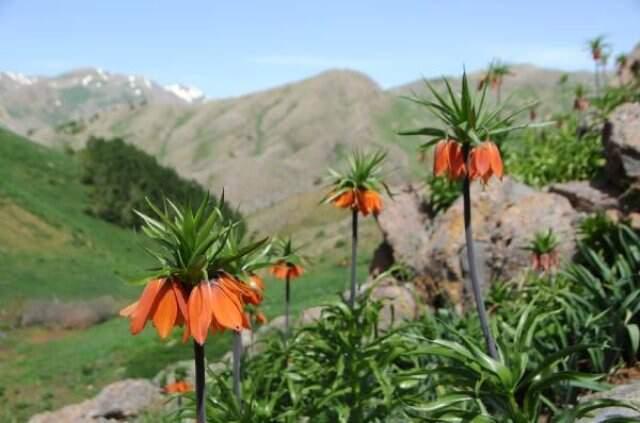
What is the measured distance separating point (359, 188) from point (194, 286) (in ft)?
11.5

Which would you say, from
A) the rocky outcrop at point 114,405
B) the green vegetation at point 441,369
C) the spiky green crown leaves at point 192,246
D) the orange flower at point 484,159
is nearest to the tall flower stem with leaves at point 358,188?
the green vegetation at point 441,369

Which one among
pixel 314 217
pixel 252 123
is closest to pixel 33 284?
pixel 314 217

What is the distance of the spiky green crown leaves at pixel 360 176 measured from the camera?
19.6ft

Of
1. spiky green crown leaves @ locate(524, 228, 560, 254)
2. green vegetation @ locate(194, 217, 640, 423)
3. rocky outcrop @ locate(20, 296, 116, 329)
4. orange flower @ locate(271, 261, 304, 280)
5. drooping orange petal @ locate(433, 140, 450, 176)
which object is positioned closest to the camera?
green vegetation @ locate(194, 217, 640, 423)

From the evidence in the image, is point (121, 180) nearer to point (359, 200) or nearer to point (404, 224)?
point (404, 224)

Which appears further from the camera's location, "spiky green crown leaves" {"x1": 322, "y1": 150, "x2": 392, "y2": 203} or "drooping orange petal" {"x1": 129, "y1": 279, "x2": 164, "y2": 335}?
"spiky green crown leaves" {"x1": 322, "y1": 150, "x2": 392, "y2": 203}

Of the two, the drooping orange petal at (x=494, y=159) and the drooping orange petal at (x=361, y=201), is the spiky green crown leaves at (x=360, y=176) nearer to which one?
the drooping orange petal at (x=361, y=201)

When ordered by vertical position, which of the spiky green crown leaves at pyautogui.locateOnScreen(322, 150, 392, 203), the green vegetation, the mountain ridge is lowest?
the green vegetation

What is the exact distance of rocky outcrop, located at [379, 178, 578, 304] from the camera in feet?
28.7

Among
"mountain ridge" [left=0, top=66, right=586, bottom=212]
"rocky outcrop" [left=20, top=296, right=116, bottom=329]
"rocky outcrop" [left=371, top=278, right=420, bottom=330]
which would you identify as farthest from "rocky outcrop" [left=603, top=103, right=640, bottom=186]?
"mountain ridge" [left=0, top=66, right=586, bottom=212]

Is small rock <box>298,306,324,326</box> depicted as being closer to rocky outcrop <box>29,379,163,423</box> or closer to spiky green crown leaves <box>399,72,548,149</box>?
rocky outcrop <box>29,379,163,423</box>

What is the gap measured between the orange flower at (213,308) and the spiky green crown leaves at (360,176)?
10.6ft

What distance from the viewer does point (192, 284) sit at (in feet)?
8.80

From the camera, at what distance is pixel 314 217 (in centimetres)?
→ 6006
